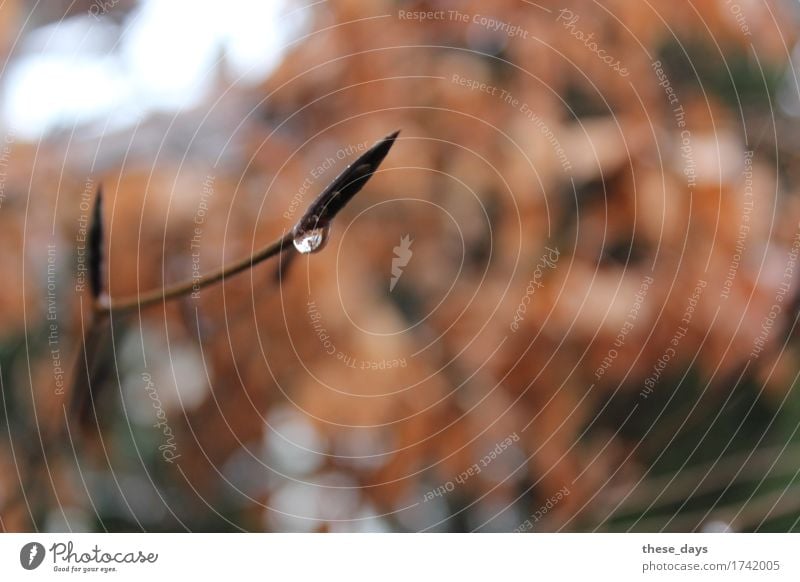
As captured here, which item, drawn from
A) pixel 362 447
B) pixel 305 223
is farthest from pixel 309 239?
pixel 362 447

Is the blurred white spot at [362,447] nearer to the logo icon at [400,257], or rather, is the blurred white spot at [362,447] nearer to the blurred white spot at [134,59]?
the logo icon at [400,257]

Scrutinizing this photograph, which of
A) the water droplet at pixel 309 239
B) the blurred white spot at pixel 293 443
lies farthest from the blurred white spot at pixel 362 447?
the water droplet at pixel 309 239

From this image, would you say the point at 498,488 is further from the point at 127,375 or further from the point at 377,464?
the point at 127,375

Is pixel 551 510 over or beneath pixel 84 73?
beneath
